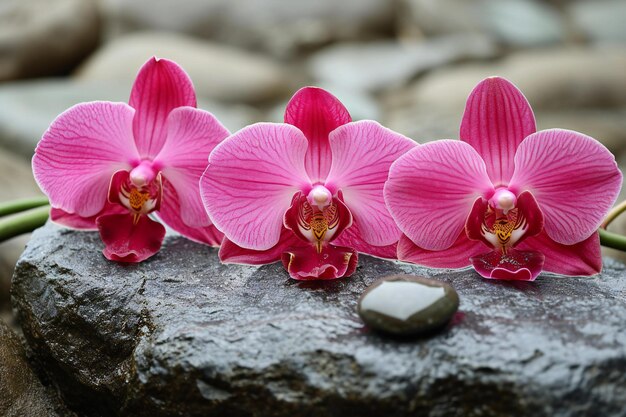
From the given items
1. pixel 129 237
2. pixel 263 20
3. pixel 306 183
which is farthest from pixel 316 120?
pixel 263 20

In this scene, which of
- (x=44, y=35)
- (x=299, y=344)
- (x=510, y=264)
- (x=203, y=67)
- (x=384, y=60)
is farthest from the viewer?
Answer: (x=384, y=60)

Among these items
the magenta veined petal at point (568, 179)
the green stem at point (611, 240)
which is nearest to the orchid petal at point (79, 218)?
the magenta veined petal at point (568, 179)

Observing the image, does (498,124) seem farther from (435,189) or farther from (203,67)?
(203,67)

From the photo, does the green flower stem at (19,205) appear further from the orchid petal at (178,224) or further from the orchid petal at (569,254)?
the orchid petal at (569,254)

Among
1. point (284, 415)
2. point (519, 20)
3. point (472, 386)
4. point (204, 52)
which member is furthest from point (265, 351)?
point (519, 20)

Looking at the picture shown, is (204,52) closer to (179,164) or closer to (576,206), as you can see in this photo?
(179,164)

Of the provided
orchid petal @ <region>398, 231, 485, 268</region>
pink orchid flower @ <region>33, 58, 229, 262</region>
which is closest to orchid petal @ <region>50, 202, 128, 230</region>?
pink orchid flower @ <region>33, 58, 229, 262</region>

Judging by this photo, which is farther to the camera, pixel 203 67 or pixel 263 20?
pixel 263 20
